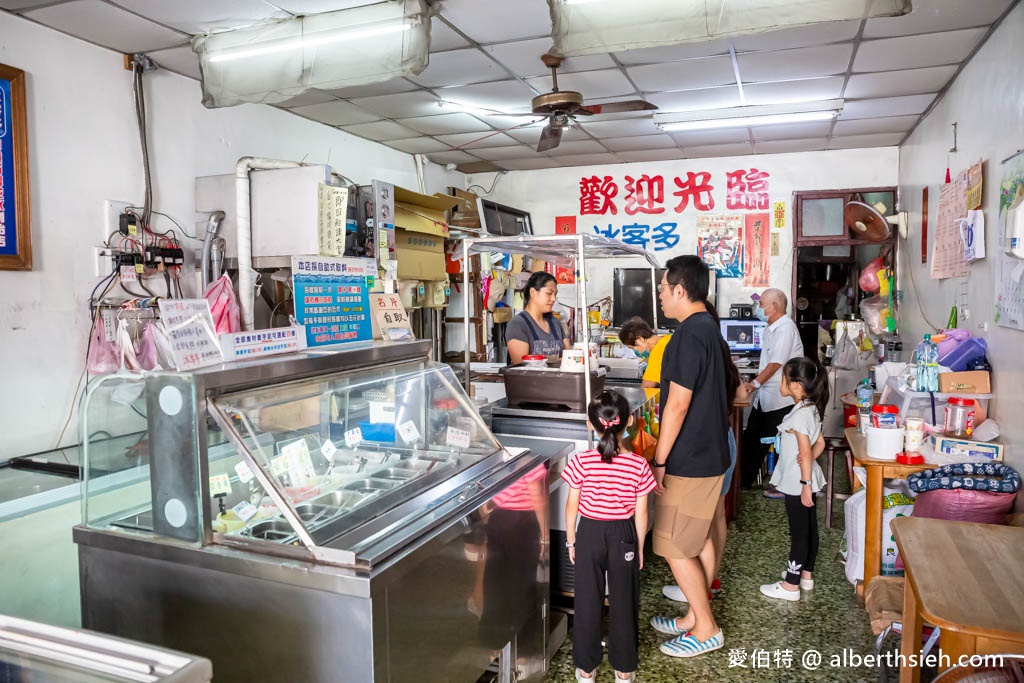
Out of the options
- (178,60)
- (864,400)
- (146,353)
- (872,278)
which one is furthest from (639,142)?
(146,353)

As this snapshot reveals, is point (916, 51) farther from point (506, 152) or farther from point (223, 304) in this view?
point (223, 304)

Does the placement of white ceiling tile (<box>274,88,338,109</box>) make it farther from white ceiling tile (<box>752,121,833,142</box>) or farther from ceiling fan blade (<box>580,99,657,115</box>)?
white ceiling tile (<box>752,121,833,142</box>)

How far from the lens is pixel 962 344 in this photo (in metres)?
3.69

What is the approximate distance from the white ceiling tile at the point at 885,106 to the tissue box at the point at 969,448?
9.68ft

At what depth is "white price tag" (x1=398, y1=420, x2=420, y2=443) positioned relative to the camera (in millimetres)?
2619

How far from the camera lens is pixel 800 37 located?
12.4ft

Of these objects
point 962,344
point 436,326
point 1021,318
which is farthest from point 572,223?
point 1021,318

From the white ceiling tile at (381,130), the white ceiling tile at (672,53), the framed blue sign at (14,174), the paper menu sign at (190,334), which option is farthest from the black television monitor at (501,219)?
the paper menu sign at (190,334)

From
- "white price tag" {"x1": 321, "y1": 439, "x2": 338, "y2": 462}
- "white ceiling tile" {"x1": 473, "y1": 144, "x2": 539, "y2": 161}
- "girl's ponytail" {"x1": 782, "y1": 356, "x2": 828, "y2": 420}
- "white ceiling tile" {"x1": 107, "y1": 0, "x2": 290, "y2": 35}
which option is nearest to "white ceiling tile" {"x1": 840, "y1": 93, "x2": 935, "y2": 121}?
"girl's ponytail" {"x1": 782, "y1": 356, "x2": 828, "y2": 420}

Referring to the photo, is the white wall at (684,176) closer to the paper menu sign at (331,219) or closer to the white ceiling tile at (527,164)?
the white ceiling tile at (527,164)

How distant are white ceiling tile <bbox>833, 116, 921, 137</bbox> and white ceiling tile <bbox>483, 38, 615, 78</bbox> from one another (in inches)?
108

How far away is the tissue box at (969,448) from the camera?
3.19 metres

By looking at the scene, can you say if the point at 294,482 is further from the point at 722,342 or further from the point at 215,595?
the point at 722,342

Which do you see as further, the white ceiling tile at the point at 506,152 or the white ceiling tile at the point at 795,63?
the white ceiling tile at the point at 506,152
